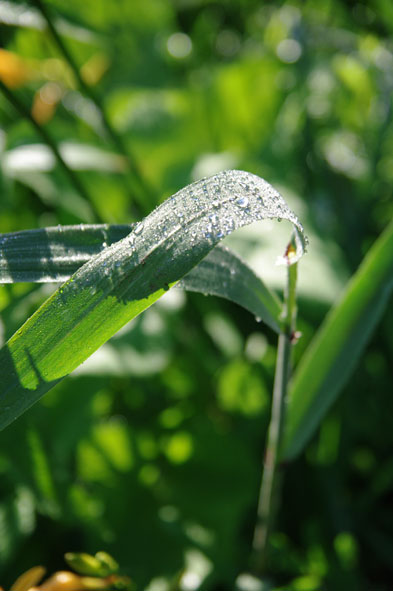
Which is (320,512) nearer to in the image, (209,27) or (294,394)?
(294,394)

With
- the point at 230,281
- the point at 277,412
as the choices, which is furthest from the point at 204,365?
the point at 230,281

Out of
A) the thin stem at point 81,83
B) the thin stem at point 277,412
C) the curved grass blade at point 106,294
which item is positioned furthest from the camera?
the thin stem at point 81,83

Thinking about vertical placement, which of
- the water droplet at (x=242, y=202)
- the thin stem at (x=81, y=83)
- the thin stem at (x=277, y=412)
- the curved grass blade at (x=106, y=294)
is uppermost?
the thin stem at (x=81, y=83)

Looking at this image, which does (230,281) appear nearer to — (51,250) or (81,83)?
(51,250)

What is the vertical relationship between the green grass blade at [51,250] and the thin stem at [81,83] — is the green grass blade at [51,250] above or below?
below

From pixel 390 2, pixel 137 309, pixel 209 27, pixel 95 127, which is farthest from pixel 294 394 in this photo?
pixel 209 27

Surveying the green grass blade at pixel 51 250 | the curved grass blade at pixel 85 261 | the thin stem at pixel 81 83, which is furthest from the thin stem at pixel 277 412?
the thin stem at pixel 81 83

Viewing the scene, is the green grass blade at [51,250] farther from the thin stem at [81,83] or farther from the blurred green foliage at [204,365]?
the thin stem at [81,83]
